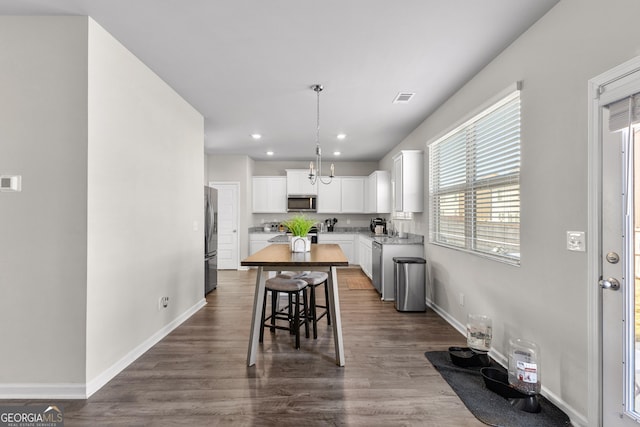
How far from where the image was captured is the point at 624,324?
158 cm

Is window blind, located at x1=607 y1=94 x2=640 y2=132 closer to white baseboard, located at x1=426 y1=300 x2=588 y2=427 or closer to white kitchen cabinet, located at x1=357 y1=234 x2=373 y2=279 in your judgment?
white baseboard, located at x1=426 y1=300 x2=588 y2=427

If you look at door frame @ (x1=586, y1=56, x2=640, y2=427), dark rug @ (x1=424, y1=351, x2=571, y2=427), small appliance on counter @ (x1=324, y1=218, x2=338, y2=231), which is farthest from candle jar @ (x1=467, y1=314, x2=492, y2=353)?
small appliance on counter @ (x1=324, y1=218, x2=338, y2=231)

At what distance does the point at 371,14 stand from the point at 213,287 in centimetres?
461

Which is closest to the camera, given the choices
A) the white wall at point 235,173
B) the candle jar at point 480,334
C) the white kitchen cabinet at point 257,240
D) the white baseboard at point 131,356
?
the white baseboard at point 131,356

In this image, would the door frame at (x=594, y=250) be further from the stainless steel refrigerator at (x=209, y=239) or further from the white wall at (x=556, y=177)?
the stainless steel refrigerator at (x=209, y=239)

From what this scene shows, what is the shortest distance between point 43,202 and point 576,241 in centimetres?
355

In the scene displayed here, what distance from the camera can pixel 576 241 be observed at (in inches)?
72.3

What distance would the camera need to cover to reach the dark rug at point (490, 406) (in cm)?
187

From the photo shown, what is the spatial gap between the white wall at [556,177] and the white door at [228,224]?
553 cm

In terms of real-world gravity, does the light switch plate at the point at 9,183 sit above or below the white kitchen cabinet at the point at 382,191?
below

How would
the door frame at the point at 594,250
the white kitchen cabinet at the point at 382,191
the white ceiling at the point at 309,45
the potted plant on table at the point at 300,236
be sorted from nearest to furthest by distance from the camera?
the door frame at the point at 594,250
the white ceiling at the point at 309,45
the potted plant on table at the point at 300,236
the white kitchen cabinet at the point at 382,191

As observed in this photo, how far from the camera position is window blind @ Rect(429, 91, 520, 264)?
8.16 ft

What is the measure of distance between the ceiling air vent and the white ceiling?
10 cm

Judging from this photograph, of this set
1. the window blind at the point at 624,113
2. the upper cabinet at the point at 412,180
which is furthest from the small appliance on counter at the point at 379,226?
the window blind at the point at 624,113
